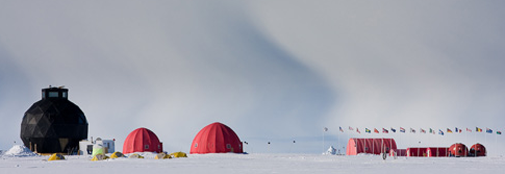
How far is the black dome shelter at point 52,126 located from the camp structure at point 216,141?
20870mm

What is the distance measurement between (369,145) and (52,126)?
49.0 meters

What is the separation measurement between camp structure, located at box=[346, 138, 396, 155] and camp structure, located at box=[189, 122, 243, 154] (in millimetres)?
18132

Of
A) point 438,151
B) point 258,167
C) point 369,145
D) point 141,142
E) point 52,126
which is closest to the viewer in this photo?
point 258,167

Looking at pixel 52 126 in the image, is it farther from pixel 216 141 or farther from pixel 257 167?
pixel 257 167

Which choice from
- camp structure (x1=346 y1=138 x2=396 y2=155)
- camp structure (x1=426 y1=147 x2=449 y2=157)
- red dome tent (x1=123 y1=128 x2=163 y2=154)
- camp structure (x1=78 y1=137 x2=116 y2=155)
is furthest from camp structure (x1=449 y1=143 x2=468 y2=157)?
camp structure (x1=78 y1=137 x2=116 y2=155)

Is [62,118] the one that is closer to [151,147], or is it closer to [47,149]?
[47,149]

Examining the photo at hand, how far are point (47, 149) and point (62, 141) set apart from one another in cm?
256

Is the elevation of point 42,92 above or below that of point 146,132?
above

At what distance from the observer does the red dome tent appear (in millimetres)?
97438

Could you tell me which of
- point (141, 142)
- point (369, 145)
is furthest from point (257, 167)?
point (369, 145)

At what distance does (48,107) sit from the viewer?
9981cm

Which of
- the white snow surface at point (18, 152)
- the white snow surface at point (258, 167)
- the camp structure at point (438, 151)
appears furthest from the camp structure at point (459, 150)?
the white snow surface at point (18, 152)

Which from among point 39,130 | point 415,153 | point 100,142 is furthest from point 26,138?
point 415,153

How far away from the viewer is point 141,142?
97.6 m
